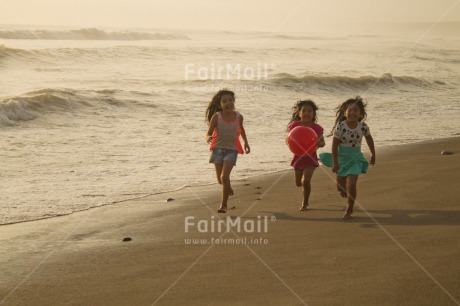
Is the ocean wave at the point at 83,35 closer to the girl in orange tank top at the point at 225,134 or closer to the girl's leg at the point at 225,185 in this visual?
the girl in orange tank top at the point at 225,134

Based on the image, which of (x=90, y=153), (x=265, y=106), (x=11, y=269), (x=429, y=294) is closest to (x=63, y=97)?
(x=265, y=106)

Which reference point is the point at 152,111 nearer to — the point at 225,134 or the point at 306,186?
the point at 225,134

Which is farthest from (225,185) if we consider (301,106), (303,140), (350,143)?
(350,143)

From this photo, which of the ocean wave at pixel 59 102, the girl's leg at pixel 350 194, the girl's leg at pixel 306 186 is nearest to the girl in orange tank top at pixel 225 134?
the girl's leg at pixel 306 186

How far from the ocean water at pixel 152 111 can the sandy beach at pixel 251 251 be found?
1081mm

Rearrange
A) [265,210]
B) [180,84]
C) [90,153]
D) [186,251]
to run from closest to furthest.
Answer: [186,251] → [265,210] → [90,153] → [180,84]

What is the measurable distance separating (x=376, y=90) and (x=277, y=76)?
3.86m

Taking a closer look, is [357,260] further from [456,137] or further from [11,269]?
[456,137]

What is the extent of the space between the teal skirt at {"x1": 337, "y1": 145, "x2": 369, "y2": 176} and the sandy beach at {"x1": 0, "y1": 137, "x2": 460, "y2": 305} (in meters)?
0.41

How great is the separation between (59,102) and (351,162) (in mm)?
12053

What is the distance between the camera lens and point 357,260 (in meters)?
5.23

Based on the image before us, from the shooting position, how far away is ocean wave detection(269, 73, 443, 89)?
1014 inches

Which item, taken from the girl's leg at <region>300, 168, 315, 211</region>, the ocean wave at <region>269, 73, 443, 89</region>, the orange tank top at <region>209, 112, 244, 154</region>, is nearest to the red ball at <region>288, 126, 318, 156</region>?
the girl's leg at <region>300, 168, 315, 211</region>

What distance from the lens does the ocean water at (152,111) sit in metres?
9.48
